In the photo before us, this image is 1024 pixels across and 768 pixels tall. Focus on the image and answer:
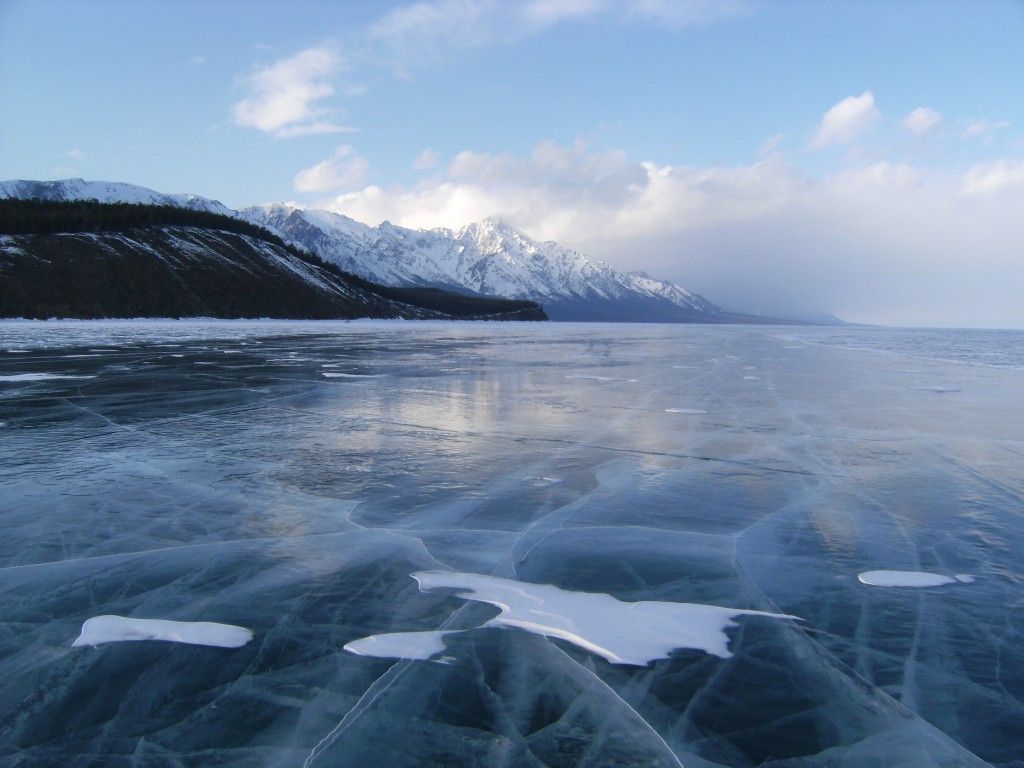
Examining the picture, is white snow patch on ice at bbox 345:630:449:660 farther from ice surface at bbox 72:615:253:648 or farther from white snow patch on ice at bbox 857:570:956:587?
white snow patch on ice at bbox 857:570:956:587

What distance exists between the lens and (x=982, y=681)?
11.7 ft

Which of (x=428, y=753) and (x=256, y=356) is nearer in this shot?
(x=428, y=753)

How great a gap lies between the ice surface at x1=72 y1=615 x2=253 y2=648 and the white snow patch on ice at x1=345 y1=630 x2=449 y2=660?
2.36 ft

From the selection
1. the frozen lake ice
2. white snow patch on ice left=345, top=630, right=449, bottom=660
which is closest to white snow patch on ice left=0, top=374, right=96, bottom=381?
the frozen lake ice

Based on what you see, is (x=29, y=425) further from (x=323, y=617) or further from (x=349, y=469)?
(x=323, y=617)

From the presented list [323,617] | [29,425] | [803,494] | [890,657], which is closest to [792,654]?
[890,657]

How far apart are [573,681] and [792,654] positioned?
1.35 m

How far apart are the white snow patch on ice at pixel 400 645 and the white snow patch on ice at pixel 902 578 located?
10.6ft

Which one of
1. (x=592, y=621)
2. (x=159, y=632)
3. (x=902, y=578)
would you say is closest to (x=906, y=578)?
(x=902, y=578)

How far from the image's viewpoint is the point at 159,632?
4062 millimetres

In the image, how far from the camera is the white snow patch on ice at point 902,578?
15.9 ft

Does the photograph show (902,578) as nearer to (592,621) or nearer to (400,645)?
(592,621)

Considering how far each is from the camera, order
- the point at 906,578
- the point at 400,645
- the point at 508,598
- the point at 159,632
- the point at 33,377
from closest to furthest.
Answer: the point at 400,645 < the point at 159,632 < the point at 508,598 < the point at 906,578 < the point at 33,377

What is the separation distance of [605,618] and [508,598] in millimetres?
699
